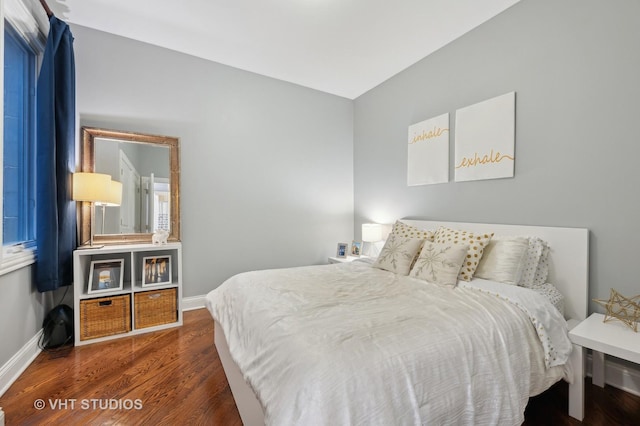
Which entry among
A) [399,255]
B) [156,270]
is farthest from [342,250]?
[156,270]

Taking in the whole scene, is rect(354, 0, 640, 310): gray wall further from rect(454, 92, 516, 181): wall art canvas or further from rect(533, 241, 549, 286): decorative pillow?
rect(533, 241, 549, 286): decorative pillow

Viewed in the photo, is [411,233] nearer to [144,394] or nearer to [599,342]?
[599,342]

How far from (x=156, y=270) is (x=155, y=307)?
1.11 ft

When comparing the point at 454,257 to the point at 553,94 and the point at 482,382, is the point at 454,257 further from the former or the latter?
the point at 553,94

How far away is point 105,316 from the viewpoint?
238 centimetres

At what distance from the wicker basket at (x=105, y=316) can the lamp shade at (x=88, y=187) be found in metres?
0.84

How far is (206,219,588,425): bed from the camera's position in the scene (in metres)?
0.94

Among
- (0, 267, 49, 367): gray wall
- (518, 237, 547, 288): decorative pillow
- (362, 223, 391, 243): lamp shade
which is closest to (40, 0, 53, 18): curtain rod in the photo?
(0, 267, 49, 367): gray wall

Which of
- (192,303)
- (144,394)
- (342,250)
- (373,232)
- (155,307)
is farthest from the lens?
(342,250)

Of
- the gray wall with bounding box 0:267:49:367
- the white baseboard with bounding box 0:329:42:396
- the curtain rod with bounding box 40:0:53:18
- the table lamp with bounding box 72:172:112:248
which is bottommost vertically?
the white baseboard with bounding box 0:329:42:396

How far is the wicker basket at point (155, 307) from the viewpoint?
99.2 inches

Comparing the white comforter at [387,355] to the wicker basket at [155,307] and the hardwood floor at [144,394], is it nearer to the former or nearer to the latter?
the hardwood floor at [144,394]

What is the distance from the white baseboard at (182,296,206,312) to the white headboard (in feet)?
10.3

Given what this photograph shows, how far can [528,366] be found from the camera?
4.38 feet
